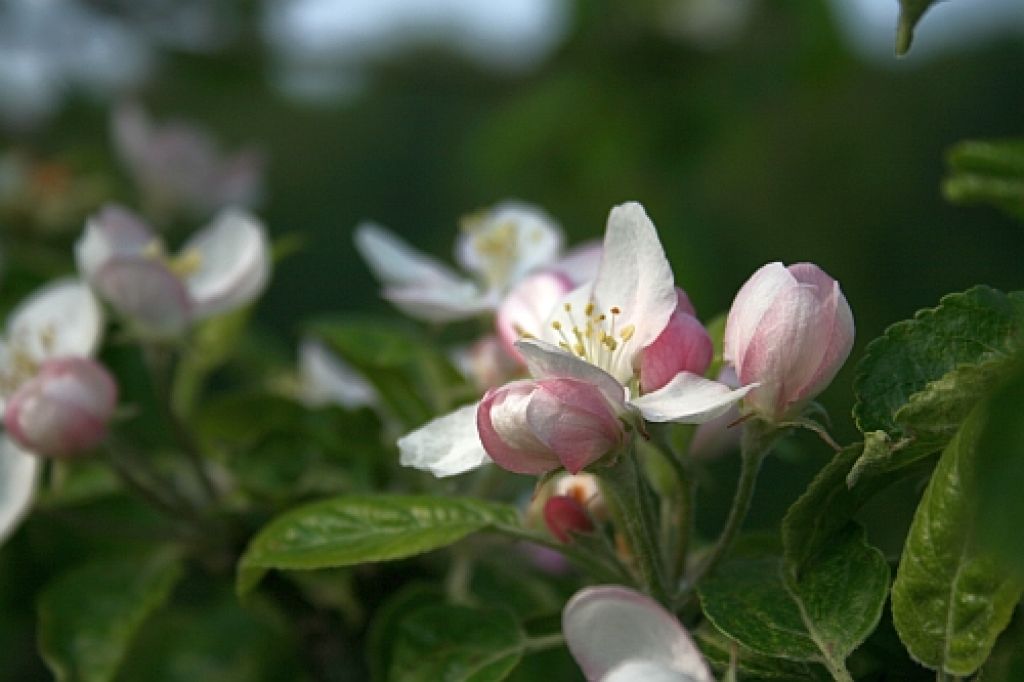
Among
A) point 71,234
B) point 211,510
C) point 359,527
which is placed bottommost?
point 71,234

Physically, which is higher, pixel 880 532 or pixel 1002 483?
pixel 1002 483

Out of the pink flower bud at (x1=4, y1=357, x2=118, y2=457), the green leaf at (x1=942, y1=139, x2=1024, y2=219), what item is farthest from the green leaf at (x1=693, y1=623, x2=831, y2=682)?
the pink flower bud at (x1=4, y1=357, x2=118, y2=457)

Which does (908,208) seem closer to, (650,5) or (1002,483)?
(650,5)

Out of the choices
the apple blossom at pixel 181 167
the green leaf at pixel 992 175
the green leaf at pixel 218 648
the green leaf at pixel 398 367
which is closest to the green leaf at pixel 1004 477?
the green leaf at pixel 992 175

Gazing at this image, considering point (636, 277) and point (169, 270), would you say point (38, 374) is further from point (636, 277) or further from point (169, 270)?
point (636, 277)

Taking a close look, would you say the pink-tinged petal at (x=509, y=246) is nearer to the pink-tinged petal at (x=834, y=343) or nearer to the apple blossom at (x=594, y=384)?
the apple blossom at (x=594, y=384)

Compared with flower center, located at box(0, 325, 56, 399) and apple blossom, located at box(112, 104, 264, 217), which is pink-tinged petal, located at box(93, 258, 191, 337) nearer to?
flower center, located at box(0, 325, 56, 399)

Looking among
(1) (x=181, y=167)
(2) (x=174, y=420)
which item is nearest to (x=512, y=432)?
(2) (x=174, y=420)

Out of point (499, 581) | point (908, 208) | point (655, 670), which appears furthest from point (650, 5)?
point (908, 208)
